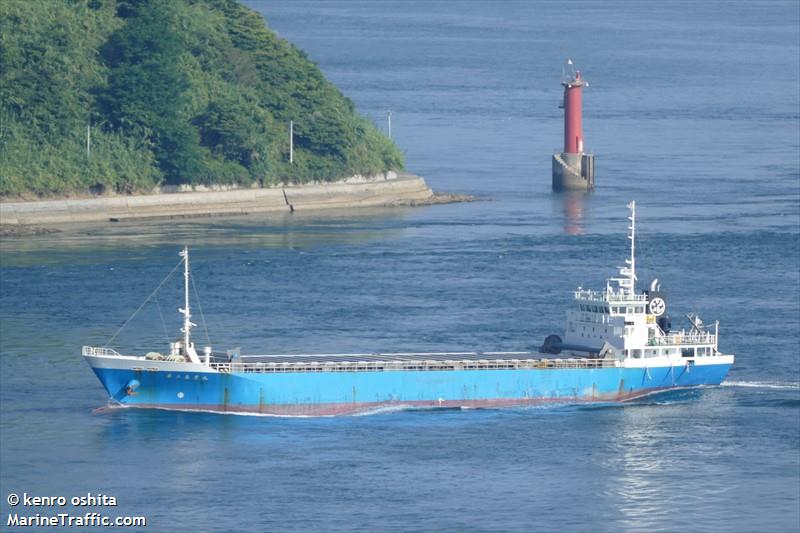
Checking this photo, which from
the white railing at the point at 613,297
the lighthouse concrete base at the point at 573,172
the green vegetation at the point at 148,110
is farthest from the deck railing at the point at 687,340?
the lighthouse concrete base at the point at 573,172

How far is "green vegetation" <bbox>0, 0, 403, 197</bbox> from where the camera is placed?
127188 millimetres

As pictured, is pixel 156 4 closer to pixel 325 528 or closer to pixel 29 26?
A: pixel 29 26

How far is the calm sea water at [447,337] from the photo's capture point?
64.3m

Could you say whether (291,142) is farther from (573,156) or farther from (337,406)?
A: (337,406)

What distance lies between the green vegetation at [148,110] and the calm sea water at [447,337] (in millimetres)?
7158

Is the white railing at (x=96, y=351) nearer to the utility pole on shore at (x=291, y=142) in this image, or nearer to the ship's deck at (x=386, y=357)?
the ship's deck at (x=386, y=357)

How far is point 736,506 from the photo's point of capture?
210 feet

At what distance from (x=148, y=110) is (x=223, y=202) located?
28.8ft

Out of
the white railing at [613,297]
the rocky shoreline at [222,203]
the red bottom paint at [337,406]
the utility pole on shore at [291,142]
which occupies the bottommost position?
the red bottom paint at [337,406]

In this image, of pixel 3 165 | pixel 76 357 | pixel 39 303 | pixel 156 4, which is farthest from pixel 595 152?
pixel 76 357

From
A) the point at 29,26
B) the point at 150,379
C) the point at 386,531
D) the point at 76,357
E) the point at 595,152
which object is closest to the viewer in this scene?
the point at 386,531

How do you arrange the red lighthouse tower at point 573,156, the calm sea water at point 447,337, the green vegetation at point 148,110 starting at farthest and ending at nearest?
the red lighthouse tower at point 573,156
the green vegetation at point 148,110
the calm sea water at point 447,337

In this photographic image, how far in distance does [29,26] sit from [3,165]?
14.0 m

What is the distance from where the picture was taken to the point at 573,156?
134 m
